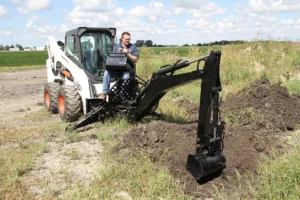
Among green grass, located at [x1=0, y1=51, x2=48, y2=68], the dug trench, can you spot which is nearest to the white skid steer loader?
the dug trench

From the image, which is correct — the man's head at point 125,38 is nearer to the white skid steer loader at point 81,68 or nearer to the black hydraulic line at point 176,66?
the white skid steer loader at point 81,68

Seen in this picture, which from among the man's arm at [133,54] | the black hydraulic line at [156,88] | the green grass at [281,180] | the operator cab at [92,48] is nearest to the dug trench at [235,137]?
the green grass at [281,180]

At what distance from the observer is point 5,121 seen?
8.42 m

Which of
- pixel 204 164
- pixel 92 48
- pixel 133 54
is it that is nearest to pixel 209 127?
pixel 204 164

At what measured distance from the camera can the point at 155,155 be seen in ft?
16.3

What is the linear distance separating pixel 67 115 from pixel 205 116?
4199 mm

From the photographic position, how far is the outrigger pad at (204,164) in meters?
4.16

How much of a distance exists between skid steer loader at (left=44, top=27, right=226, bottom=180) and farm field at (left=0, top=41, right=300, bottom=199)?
297mm

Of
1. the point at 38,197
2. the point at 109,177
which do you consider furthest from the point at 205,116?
the point at 38,197

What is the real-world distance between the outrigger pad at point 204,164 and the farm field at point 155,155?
0.16m

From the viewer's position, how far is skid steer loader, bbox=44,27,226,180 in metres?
4.23

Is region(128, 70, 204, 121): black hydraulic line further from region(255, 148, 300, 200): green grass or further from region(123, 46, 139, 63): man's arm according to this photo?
region(255, 148, 300, 200): green grass

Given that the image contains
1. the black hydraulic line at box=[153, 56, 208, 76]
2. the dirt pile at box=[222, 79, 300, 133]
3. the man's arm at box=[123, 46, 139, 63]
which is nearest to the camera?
the black hydraulic line at box=[153, 56, 208, 76]

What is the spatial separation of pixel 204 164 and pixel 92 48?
4662 mm
